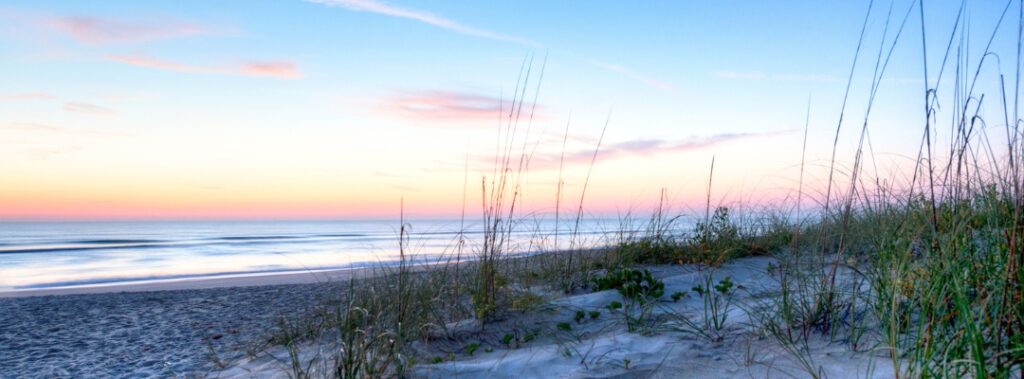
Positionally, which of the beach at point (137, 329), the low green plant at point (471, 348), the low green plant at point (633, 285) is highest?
the low green plant at point (633, 285)

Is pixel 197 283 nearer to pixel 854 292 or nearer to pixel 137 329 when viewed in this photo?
pixel 137 329

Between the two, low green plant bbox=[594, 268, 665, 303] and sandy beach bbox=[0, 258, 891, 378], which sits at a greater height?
low green plant bbox=[594, 268, 665, 303]

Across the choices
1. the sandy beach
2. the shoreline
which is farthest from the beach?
the shoreline

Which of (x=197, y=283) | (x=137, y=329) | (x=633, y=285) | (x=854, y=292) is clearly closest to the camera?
(x=854, y=292)

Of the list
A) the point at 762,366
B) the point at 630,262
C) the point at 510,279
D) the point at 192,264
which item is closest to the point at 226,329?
the point at 510,279

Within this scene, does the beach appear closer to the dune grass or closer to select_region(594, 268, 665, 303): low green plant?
the dune grass

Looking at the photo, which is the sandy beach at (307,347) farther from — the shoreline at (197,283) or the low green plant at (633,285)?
the shoreline at (197,283)

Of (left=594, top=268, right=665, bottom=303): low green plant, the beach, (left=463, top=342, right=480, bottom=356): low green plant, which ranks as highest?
(left=594, top=268, right=665, bottom=303): low green plant

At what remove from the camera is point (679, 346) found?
3.04 metres

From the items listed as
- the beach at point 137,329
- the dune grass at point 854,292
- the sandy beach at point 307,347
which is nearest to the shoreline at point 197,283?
the beach at point 137,329

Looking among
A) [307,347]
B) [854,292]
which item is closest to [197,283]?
[307,347]

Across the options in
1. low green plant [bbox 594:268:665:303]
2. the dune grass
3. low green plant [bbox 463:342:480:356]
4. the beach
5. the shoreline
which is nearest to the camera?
the dune grass

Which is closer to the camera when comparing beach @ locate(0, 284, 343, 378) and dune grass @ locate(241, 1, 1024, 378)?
dune grass @ locate(241, 1, 1024, 378)

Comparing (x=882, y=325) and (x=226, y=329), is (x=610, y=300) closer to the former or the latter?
(x=882, y=325)
